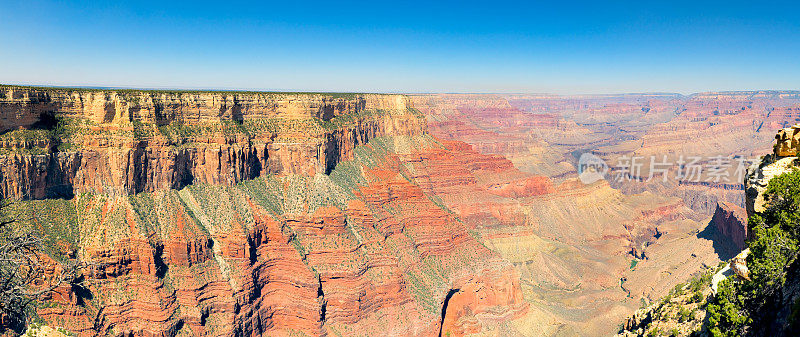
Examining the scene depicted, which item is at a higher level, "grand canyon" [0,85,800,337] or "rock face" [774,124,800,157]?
"rock face" [774,124,800,157]

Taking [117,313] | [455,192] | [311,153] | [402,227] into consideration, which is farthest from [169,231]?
[455,192]

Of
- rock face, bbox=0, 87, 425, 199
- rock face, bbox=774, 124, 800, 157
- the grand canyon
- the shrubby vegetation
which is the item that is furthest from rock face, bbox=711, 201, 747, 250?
rock face, bbox=0, 87, 425, 199

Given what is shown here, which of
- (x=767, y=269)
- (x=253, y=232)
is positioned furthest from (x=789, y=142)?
(x=253, y=232)

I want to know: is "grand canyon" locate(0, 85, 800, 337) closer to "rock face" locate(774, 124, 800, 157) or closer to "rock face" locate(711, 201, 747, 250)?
"rock face" locate(711, 201, 747, 250)

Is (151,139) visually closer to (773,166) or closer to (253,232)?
(253,232)

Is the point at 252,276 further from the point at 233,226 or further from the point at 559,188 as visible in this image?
the point at 559,188

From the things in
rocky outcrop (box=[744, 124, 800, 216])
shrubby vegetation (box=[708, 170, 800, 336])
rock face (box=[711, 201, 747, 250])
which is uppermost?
rocky outcrop (box=[744, 124, 800, 216])

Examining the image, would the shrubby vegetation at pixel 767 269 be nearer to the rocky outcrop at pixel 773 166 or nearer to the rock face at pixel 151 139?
the rocky outcrop at pixel 773 166

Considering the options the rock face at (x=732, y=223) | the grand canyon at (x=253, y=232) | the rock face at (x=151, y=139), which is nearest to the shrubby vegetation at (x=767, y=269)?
the grand canyon at (x=253, y=232)
